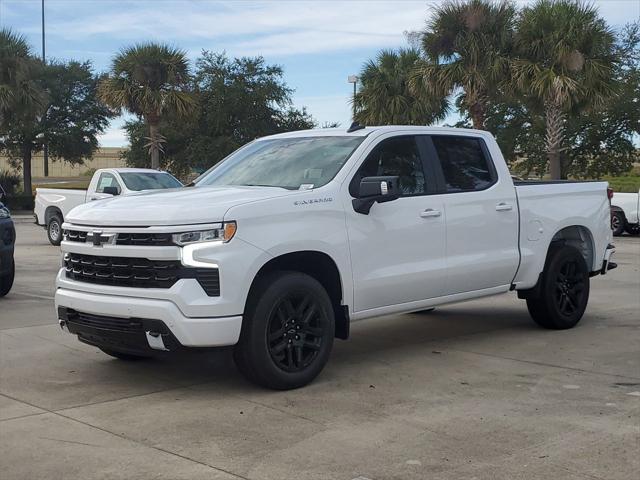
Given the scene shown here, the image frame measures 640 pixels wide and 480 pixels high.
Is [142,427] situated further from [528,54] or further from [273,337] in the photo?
[528,54]

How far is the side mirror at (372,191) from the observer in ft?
21.3

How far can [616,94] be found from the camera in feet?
89.5

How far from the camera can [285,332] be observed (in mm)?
6176

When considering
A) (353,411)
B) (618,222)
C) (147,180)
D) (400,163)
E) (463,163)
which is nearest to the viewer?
(353,411)

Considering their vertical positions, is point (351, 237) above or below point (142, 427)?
above

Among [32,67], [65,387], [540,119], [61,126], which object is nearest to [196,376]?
[65,387]

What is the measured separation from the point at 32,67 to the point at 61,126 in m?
7.65

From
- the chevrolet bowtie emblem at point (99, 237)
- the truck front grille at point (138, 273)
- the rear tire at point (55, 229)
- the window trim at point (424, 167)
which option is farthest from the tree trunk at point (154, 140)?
the chevrolet bowtie emblem at point (99, 237)

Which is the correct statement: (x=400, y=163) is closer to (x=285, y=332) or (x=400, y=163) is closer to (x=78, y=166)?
(x=285, y=332)

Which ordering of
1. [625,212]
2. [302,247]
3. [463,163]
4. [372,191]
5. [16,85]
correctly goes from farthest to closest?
[16,85] < [625,212] < [463,163] < [372,191] < [302,247]

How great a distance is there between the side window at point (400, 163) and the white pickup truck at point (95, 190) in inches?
435

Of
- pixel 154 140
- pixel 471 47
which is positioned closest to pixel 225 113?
pixel 154 140

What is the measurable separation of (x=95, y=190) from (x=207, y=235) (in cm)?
1393

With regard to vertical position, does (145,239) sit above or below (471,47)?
below
